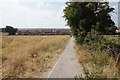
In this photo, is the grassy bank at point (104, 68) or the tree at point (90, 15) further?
the tree at point (90, 15)

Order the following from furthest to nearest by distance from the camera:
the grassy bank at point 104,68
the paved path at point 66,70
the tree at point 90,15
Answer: the tree at point 90,15, the paved path at point 66,70, the grassy bank at point 104,68

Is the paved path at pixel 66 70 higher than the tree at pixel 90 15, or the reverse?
the tree at pixel 90 15

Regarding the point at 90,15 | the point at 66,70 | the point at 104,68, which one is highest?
the point at 90,15

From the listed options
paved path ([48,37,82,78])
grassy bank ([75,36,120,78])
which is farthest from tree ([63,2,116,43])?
paved path ([48,37,82,78])

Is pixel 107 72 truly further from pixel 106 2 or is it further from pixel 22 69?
pixel 106 2

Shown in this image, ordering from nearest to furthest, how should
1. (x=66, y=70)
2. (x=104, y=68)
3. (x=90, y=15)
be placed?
1. (x=104, y=68)
2. (x=66, y=70)
3. (x=90, y=15)

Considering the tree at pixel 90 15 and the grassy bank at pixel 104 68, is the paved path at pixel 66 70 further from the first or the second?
the tree at pixel 90 15

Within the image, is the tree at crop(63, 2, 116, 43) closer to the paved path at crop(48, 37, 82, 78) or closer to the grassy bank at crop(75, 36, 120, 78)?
the grassy bank at crop(75, 36, 120, 78)

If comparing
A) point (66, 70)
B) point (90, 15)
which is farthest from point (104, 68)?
point (90, 15)

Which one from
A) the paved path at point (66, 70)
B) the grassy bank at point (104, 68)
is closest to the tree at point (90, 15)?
the grassy bank at point (104, 68)

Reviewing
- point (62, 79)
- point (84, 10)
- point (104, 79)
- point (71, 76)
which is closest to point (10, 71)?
point (62, 79)

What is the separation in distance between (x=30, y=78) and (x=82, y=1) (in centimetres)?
582

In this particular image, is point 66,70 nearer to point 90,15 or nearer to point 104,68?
point 104,68

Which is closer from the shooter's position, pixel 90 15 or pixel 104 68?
pixel 104 68
